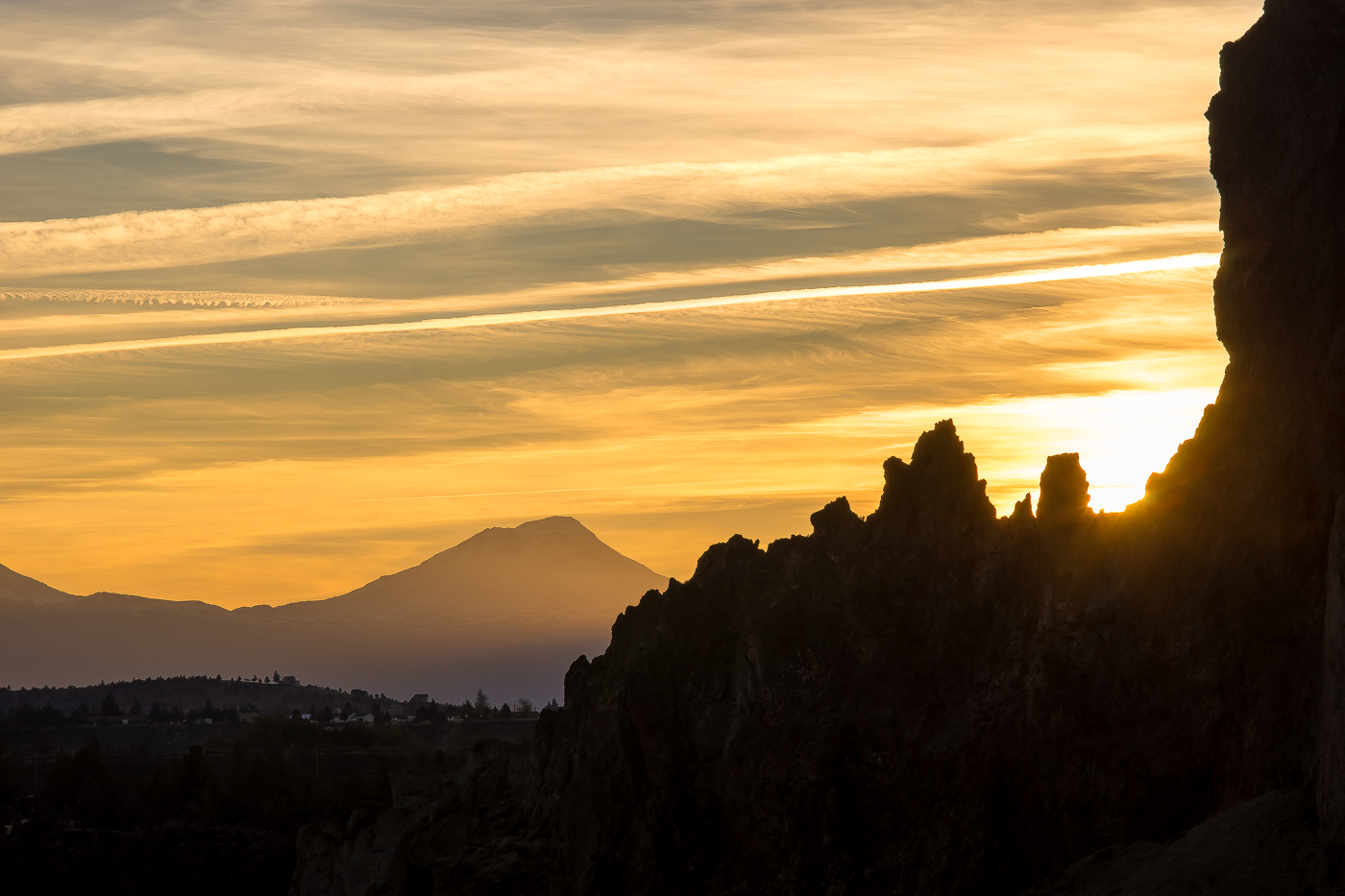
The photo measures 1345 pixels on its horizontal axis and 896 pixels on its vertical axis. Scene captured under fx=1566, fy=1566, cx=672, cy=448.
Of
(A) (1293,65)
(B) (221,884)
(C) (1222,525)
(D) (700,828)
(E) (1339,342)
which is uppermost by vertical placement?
(A) (1293,65)

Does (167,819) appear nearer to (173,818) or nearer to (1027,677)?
(173,818)

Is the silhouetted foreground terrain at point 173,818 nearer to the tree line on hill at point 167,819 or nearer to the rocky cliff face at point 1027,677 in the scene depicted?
the tree line on hill at point 167,819

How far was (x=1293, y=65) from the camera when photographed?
41656 mm

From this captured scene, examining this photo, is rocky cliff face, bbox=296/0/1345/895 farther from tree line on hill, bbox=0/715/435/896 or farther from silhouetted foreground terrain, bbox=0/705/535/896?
tree line on hill, bbox=0/715/435/896

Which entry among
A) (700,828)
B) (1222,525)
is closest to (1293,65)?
(1222,525)

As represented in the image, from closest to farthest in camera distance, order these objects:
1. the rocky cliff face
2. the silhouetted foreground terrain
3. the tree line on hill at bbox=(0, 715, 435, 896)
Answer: the rocky cliff face → the silhouetted foreground terrain → the tree line on hill at bbox=(0, 715, 435, 896)

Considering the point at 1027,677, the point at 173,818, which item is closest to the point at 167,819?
the point at 173,818

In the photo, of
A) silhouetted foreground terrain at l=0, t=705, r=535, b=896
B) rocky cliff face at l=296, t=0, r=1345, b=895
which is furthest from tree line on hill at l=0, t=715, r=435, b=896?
rocky cliff face at l=296, t=0, r=1345, b=895

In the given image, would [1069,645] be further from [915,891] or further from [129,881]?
[129,881]

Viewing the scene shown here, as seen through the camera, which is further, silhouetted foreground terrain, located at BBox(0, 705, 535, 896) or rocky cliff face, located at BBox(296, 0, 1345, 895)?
silhouetted foreground terrain, located at BBox(0, 705, 535, 896)

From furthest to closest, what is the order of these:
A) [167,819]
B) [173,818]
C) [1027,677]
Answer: [173,818]
[167,819]
[1027,677]

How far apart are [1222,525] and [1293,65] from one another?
494 inches

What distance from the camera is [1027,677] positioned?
4950 cm

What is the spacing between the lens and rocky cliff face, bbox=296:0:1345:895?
135 feet
